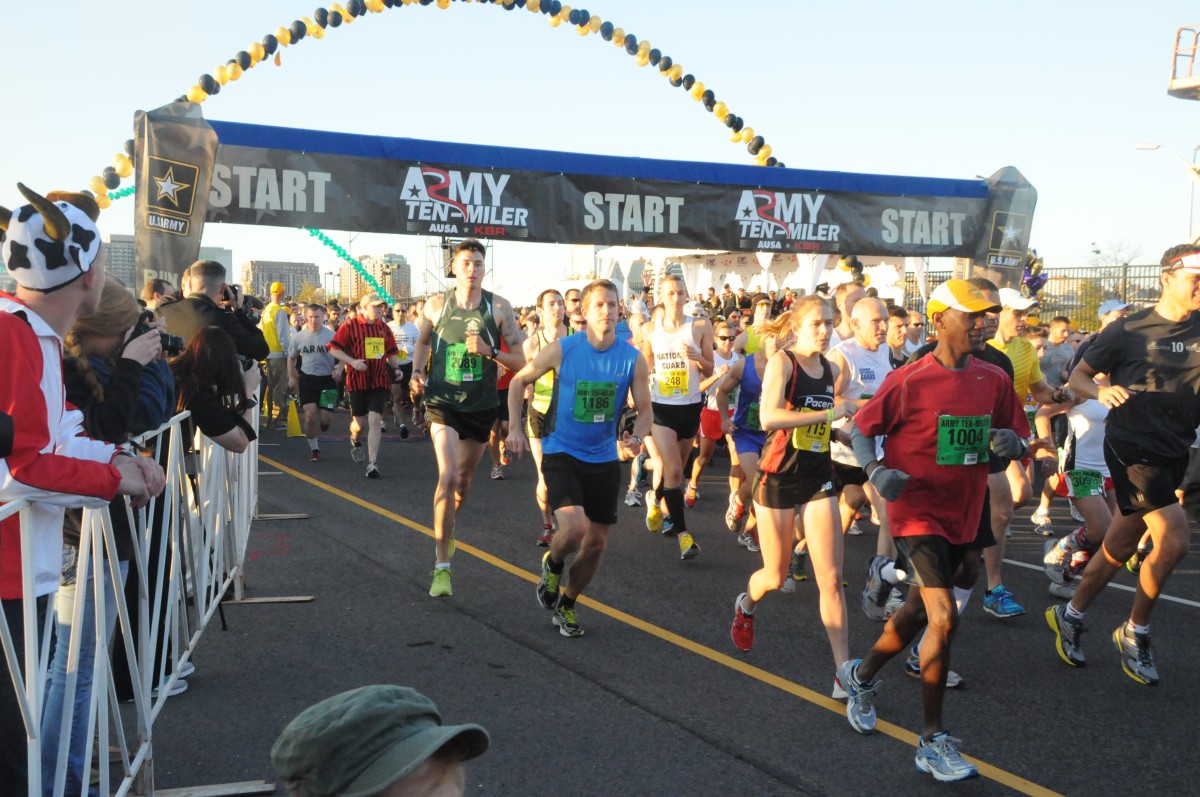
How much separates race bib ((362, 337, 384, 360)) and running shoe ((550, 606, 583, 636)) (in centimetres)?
769

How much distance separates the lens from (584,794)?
4.05 meters

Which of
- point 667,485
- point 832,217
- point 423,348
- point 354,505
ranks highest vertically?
point 832,217

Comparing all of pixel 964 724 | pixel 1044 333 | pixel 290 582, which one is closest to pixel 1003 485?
pixel 964 724

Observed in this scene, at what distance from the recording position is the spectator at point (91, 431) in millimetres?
3162

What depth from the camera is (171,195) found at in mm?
10141

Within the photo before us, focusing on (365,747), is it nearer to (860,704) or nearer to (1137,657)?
(860,704)

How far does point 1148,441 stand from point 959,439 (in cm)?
171

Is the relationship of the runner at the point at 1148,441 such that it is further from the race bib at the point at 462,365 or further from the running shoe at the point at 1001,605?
the race bib at the point at 462,365

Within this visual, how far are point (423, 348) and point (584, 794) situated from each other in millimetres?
4279

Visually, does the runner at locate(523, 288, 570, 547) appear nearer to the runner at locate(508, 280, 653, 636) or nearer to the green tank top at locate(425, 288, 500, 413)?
the green tank top at locate(425, 288, 500, 413)

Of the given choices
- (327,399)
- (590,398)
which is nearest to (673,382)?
(590,398)

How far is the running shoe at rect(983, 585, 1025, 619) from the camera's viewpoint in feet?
22.0

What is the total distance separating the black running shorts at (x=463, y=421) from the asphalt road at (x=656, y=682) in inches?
Result: 40.2

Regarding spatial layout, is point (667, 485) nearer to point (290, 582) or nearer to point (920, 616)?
point (290, 582)
